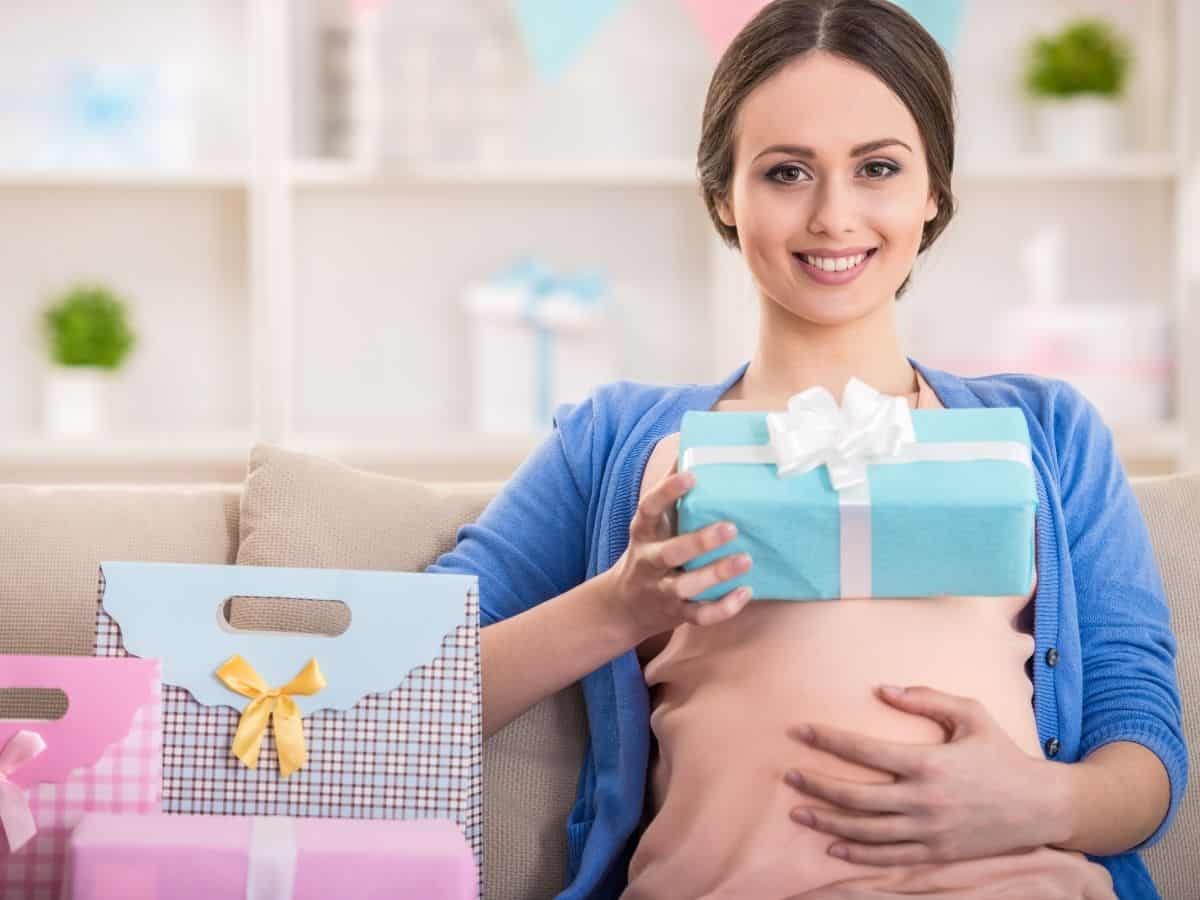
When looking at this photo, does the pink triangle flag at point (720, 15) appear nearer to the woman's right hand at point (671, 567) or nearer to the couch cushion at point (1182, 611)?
the couch cushion at point (1182, 611)

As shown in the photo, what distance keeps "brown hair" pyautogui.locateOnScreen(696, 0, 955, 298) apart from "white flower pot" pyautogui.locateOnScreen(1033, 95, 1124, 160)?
198cm

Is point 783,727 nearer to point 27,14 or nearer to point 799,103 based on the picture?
point 799,103

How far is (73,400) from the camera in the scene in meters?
3.22

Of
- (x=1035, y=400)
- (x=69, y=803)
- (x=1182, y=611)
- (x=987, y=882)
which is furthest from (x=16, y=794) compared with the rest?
(x=1182, y=611)

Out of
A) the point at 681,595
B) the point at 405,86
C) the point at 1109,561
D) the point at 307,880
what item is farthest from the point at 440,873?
the point at 405,86

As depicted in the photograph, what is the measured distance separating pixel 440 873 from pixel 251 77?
2.42 meters

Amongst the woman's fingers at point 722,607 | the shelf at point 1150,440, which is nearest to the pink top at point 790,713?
the woman's fingers at point 722,607

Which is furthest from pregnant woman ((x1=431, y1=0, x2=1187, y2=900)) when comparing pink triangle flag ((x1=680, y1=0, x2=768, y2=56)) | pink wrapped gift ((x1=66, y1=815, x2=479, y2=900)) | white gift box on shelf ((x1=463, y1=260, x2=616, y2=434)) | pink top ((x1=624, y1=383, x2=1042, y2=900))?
pink triangle flag ((x1=680, y1=0, x2=768, y2=56))

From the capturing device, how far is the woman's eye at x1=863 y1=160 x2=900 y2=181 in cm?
136

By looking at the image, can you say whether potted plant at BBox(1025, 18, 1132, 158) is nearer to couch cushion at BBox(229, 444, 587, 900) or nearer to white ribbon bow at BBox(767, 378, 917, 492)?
couch cushion at BBox(229, 444, 587, 900)

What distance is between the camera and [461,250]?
3391mm

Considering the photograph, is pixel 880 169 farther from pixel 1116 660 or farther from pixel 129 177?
pixel 129 177

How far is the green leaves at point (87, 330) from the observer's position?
125 inches

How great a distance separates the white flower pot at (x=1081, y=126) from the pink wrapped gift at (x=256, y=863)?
2.62m
